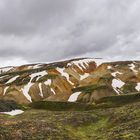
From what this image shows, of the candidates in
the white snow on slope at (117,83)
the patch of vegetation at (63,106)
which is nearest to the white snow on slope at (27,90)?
the white snow on slope at (117,83)

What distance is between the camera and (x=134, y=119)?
40.9 metres

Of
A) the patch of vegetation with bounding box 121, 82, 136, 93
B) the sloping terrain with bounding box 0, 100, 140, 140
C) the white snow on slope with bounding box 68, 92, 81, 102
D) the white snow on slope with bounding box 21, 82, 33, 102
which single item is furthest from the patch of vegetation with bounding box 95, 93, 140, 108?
the white snow on slope with bounding box 21, 82, 33, 102

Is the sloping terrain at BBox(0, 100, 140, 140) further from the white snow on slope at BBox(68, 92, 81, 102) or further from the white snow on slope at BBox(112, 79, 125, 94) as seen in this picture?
the white snow on slope at BBox(112, 79, 125, 94)

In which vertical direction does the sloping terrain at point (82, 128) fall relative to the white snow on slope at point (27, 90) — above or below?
below

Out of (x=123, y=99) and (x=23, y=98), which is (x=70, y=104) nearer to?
(x=123, y=99)

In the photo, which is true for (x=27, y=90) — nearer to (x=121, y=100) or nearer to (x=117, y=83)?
(x=117, y=83)

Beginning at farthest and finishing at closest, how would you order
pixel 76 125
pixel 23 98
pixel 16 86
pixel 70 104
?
pixel 16 86 → pixel 23 98 → pixel 70 104 → pixel 76 125

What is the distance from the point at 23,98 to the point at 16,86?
1556cm

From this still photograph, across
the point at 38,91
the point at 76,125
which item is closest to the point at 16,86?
the point at 38,91

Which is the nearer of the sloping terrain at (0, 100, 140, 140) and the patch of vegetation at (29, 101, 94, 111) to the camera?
the sloping terrain at (0, 100, 140, 140)

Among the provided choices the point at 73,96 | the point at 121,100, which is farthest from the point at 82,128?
the point at 73,96

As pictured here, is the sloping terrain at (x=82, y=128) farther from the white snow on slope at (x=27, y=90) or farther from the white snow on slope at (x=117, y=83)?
the white snow on slope at (x=117, y=83)

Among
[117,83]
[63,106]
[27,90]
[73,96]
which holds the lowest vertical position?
[63,106]

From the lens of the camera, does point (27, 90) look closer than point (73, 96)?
No
